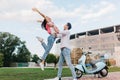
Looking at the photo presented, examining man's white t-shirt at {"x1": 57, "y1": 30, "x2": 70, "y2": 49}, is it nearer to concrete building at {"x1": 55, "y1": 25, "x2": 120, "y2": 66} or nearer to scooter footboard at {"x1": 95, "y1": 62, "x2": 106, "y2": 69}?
scooter footboard at {"x1": 95, "y1": 62, "x2": 106, "y2": 69}

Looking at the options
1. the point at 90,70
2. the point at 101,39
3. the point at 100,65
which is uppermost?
the point at 101,39

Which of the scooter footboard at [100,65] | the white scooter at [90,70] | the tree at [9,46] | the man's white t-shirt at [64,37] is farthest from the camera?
the tree at [9,46]

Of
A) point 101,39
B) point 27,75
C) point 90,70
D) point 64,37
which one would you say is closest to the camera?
point 64,37

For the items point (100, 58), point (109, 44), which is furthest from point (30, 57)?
point (100, 58)

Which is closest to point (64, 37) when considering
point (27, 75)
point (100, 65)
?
point (100, 65)

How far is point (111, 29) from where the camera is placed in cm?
10925

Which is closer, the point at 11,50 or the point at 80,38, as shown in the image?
the point at 11,50

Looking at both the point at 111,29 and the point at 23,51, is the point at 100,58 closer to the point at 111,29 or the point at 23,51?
the point at 23,51

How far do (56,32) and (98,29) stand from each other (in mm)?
104957

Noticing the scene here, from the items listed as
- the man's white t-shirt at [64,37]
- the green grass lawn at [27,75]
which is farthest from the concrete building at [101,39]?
the man's white t-shirt at [64,37]

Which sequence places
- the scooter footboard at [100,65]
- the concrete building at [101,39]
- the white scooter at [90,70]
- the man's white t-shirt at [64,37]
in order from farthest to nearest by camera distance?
the concrete building at [101,39]
the scooter footboard at [100,65]
the white scooter at [90,70]
the man's white t-shirt at [64,37]

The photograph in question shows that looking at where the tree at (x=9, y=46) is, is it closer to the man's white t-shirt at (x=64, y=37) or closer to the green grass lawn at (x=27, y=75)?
the green grass lawn at (x=27, y=75)

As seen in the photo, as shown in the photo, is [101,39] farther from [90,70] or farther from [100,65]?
[90,70]

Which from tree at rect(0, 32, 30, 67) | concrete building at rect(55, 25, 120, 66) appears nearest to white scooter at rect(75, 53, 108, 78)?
tree at rect(0, 32, 30, 67)
